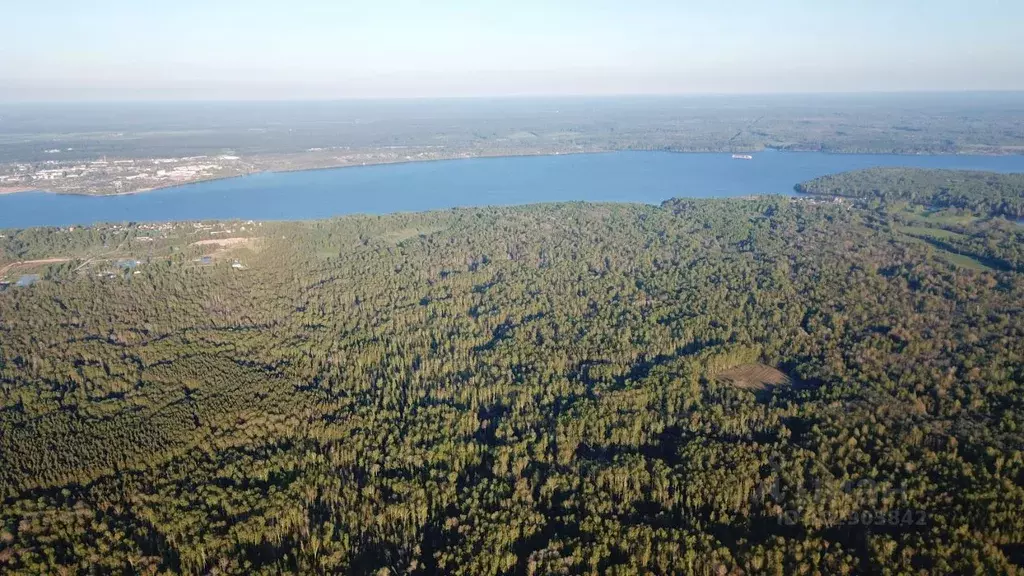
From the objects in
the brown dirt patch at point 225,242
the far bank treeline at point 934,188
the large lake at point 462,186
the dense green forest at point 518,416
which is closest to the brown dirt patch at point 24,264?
the dense green forest at point 518,416

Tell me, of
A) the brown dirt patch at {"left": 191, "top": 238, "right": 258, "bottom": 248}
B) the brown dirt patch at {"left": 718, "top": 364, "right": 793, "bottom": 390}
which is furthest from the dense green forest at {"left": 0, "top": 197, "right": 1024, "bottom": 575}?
the brown dirt patch at {"left": 191, "top": 238, "right": 258, "bottom": 248}

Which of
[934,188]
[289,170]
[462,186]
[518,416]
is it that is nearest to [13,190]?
[289,170]

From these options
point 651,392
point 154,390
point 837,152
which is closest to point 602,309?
point 651,392

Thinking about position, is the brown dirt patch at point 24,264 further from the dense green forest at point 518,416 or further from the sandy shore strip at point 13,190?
the sandy shore strip at point 13,190

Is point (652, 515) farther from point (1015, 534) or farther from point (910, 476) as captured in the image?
point (1015, 534)

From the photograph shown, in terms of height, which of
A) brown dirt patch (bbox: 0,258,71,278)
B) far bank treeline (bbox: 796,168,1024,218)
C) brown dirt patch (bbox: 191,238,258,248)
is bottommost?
brown dirt patch (bbox: 0,258,71,278)

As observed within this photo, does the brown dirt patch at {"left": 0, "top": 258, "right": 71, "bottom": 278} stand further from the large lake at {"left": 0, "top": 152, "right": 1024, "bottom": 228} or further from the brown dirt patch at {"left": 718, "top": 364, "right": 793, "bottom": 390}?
the brown dirt patch at {"left": 718, "top": 364, "right": 793, "bottom": 390}
